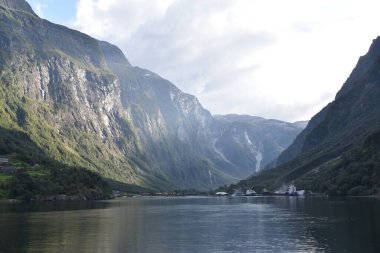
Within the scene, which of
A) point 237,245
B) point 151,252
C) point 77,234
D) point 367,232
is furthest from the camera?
point 77,234

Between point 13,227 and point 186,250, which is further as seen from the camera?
point 13,227

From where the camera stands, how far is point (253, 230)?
10388 cm

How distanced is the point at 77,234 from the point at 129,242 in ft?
52.8

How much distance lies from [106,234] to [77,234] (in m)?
5.67

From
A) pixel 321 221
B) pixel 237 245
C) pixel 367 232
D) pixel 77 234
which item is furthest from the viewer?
pixel 321 221

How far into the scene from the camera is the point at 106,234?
319ft

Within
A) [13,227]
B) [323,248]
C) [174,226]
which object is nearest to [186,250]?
[323,248]

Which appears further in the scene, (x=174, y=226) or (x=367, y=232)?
(x=174, y=226)

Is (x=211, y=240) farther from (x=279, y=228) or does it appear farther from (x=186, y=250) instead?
(x=279, y=228)

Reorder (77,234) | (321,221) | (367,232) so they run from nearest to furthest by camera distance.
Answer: (367,232) < (77,234) < (321,221)

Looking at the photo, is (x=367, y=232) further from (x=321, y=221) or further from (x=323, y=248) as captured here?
(x=321, y=221)

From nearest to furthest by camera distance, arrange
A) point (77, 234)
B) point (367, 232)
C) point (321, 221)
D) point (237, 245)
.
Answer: point (237, 245)
point (367, 232)
point (77, 234)
point (321, 221)

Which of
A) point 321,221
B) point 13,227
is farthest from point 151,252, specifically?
point 321,221

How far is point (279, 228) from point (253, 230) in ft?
20.0
